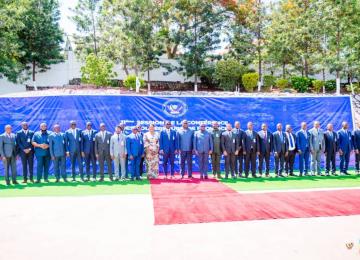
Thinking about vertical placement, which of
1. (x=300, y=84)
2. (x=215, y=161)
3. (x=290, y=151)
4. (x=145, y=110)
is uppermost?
(x=300, y=84)

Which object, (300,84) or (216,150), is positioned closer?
(216,150)

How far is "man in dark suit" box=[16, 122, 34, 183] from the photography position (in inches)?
417

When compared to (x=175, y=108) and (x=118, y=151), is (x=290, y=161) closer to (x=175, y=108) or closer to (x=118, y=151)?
(x=175, y=108)

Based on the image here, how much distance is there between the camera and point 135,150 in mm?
10844

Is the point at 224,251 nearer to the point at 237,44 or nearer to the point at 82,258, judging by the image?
the point at 82,258

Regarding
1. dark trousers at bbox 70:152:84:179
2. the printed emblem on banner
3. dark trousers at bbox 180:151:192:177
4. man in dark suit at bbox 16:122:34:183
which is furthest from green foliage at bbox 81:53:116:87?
dark trousers at bbox 180:151:192:177

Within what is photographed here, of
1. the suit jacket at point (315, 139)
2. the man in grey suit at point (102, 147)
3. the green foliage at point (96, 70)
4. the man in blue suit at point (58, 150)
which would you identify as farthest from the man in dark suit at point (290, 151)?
the green foliage at point (96, 70)

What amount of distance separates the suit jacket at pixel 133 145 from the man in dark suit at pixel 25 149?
2.52 metres

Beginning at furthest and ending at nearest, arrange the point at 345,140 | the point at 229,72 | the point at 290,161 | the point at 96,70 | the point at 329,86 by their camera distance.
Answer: the point at 329,86 < the point at 229,72 < the point at 96,70 < the point at 345,140 < the point at 290,161

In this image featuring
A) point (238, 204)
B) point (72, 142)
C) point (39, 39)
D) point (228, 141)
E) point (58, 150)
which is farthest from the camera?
point (39, 39)

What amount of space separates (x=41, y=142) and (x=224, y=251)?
7071mm

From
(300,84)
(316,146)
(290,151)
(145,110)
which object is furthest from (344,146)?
(300,84)

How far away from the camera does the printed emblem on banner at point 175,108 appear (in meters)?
12.0

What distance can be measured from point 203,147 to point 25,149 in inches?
184
